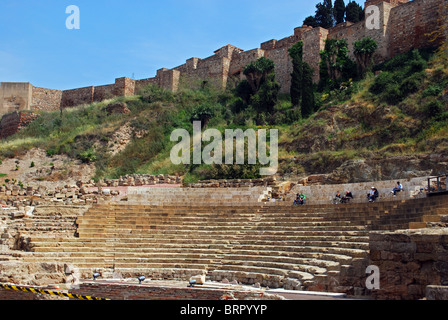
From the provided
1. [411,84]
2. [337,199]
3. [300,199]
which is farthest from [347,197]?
[411,84]

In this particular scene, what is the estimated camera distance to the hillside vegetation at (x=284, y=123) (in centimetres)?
2153

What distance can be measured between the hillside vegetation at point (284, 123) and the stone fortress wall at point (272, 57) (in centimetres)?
133

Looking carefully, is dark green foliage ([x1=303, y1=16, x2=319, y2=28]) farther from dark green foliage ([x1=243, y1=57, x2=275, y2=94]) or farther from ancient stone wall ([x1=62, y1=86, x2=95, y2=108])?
ancient stone wall ([x1=62, y1=86, x2=95, y2=108])

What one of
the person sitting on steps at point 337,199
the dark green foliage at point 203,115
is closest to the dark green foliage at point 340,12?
the dark green foliage at point 203,115

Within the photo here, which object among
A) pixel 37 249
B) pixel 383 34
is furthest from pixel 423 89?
pixel 37 249

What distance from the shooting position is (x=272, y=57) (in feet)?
112

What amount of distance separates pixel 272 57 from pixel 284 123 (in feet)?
26.7

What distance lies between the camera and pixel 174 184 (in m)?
23.6

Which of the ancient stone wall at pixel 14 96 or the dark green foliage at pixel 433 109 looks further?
the ancient stone wall at pixel 14 96

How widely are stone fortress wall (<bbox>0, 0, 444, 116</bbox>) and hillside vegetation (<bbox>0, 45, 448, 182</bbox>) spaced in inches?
52.2

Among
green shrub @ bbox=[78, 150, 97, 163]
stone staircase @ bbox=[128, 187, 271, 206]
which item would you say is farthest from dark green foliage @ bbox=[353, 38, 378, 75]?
→ green shrub @ bbox=[78, 150, 97, 163]

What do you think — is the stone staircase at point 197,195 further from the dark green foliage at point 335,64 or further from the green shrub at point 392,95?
the dark green foliage at point 335,64

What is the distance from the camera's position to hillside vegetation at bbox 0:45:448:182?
21.5 meters

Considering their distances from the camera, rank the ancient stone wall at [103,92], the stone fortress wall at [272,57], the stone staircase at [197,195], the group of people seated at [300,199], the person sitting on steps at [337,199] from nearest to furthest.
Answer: the person sitting on steps at [337,199] < the group of people seated at [300,199] < the stone staircase at [197,195] < the stone fortress wall at [272,57] < the ancient stone wall at [103,92]
